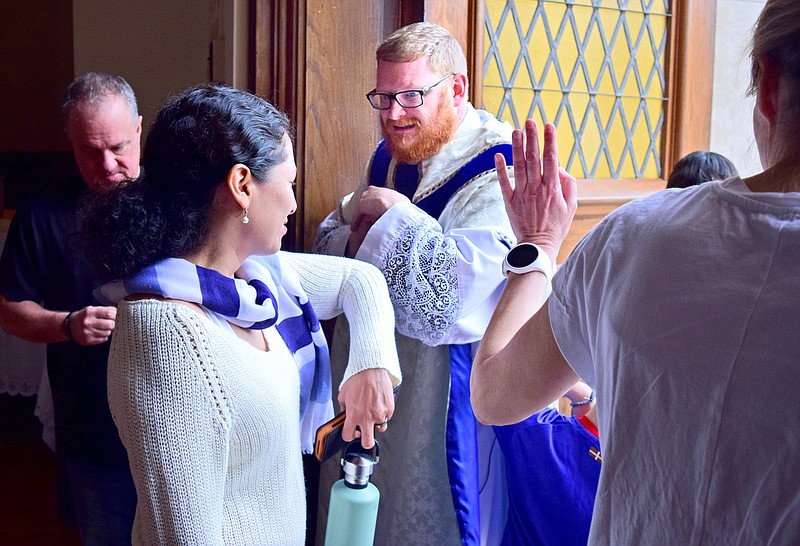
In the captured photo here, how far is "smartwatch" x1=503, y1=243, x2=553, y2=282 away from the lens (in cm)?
107

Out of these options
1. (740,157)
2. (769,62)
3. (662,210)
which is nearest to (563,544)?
(662,210)

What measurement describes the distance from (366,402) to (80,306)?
0.82 metres

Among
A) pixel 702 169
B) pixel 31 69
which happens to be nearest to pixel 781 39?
pixel 702 169

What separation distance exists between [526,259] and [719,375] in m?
0.40

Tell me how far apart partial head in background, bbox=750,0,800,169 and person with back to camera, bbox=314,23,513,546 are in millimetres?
1020

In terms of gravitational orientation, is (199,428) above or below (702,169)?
below

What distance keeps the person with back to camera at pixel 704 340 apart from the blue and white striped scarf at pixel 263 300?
1.66 feet

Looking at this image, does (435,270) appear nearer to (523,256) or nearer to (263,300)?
(263,300)

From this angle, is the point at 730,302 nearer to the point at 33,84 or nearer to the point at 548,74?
the point at 548,74

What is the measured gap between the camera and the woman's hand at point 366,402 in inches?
52.1

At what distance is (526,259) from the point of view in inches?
42.7

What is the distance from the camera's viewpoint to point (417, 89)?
6.24 ft

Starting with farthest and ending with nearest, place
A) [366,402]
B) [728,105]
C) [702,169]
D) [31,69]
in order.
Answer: [31,69] < [728,105] < [702,169] < [366,402]

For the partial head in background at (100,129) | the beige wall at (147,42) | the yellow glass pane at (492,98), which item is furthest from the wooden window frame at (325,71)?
the beige wall at (147,42)
